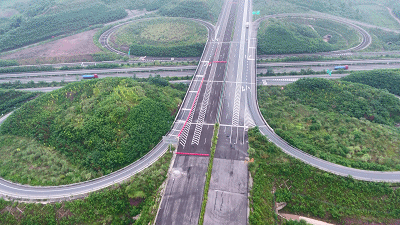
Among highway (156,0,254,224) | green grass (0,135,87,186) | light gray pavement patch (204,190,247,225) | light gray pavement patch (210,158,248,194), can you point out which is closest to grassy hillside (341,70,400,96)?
highway (156,0,254,224)

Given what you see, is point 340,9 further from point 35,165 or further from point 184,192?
point 35,165

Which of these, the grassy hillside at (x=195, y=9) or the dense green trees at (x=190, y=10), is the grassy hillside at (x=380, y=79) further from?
the dense green trees at (x=190, y=10)

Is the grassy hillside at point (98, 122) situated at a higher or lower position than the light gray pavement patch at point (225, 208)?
higher

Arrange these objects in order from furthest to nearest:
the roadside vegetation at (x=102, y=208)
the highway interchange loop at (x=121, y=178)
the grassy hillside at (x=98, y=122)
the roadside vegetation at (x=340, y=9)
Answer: the roadside vegetation at (x=340, y=9) → the grassy hillside at (x=98, y=122) → the highway interchange loop at (x=121, y=178) → the roadside vegetation at (x=102, y=208)

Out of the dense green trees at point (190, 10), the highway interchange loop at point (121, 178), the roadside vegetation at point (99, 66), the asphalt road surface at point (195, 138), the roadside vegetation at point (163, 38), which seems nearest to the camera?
the asphalt road surface at point (195, 138)

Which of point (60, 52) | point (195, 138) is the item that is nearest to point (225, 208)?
point (195, 138)

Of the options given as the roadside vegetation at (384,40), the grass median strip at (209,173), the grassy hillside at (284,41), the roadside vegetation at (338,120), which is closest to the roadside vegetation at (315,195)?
the roadside vegetation at (338,120)

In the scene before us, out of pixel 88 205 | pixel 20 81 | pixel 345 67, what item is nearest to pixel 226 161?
pixel 88 205
